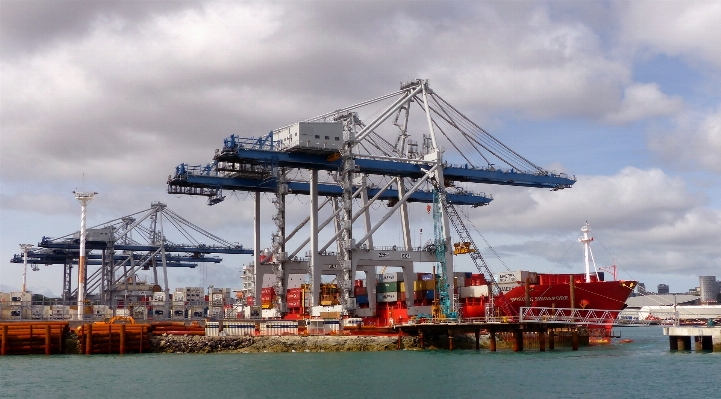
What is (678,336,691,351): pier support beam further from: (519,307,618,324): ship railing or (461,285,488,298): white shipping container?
(461,285,488,298): white shipping container

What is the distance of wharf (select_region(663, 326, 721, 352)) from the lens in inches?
2235

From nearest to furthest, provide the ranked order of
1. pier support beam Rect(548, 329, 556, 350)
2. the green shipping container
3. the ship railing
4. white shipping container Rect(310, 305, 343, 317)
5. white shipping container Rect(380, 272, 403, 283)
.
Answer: the ship railing → pier support beam Rect(548, 329, 556, 350) → white shipping container Rect(310, 305, 343, 317) → the green shipping container → white shipping container Rect(380, 272, 403, 283)

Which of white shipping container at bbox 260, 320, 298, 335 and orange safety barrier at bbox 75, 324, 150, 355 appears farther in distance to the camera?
white shipping container at bbox 260, 320, 298, 335

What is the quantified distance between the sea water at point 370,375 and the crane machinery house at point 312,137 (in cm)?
1659

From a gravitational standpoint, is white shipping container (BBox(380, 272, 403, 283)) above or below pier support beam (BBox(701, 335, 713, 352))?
above

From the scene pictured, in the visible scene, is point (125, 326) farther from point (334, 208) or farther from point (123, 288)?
point (123, 288)

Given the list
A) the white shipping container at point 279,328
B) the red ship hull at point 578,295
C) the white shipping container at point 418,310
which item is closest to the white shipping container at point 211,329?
the white shipping container at point 279,328

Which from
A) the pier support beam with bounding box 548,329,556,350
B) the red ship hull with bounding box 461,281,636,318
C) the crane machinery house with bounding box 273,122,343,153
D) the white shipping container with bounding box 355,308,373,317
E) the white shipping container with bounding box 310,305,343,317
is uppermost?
the crane machinery house with bounding box 273,122,343,153

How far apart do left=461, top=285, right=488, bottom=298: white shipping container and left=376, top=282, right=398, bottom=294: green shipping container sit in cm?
794

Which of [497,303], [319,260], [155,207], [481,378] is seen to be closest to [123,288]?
[155,207]

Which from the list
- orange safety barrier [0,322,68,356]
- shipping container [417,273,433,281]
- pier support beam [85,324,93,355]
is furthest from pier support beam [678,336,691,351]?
orange safety barrier [0,322,68,356]

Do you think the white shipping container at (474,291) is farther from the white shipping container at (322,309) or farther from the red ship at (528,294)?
the white shipping container at (322,309)

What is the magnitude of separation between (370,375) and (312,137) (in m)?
26.3

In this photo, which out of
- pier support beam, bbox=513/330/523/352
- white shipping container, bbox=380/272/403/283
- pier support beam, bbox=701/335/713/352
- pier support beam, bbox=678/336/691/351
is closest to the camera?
pier support beam, bbox=701/335/713/352
